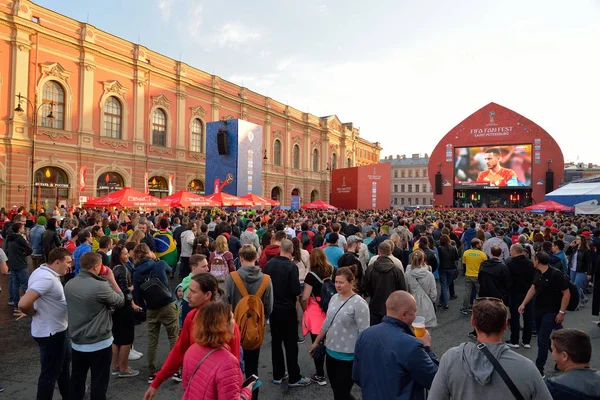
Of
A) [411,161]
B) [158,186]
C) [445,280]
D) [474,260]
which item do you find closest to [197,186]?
[158,186]

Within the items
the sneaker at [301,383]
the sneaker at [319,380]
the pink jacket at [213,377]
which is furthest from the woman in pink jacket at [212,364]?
the sneaker at [319,380]

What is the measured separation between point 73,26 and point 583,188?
37.6m

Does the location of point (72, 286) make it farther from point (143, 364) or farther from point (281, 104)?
point (281, 104)

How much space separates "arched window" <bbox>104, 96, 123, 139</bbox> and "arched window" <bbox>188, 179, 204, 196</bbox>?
23.9 feet

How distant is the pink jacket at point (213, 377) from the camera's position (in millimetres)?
2209

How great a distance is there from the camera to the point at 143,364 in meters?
5.26

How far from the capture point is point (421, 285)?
5.44 meters

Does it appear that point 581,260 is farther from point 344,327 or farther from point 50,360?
point 50,360

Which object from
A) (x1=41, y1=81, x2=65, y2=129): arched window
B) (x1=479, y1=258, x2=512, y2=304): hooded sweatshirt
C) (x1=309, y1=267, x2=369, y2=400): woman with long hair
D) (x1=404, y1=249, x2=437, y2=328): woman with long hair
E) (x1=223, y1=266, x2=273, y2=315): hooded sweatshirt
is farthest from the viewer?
(x1=41, y1=81, x2=65, y2=129): arched window

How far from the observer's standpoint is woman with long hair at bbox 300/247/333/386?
4.42 metres

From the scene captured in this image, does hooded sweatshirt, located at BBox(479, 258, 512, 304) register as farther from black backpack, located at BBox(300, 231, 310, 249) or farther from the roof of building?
the roof of building

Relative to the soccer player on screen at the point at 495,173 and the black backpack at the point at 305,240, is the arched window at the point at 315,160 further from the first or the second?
the black backpack at the point at 305,240

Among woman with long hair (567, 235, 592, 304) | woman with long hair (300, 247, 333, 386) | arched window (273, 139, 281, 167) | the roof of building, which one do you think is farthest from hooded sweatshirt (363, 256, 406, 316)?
the roof of building

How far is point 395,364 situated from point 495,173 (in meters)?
41.8
